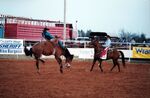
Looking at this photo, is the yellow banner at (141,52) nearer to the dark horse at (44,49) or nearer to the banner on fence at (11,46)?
the banner on fence at (11,46)

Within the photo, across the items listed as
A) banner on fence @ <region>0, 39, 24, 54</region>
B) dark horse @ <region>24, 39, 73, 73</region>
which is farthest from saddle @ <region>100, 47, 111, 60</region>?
banner on fence @ <region>0, 39, 24, 54</region>

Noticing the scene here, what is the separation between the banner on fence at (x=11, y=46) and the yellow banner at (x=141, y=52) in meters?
8.55

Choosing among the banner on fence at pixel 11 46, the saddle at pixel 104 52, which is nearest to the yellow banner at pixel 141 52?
the banner on fence at pixel 11 46

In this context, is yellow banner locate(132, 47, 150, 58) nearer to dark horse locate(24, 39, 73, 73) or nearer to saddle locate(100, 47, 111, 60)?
saddle locate(100, 47, 111, 60)

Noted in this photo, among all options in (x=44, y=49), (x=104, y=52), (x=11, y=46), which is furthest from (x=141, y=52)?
(x=44, y=49)

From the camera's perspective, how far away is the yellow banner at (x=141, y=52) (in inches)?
1062

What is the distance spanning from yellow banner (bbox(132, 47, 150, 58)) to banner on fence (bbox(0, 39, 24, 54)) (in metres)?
8.55

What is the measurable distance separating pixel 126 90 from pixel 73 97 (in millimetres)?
2298

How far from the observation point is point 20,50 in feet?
83.3

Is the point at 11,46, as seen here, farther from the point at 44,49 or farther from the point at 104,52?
the point at 44,49

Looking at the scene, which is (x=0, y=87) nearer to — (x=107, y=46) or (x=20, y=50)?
(x=107, y=46)

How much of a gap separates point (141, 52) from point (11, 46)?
9712mm

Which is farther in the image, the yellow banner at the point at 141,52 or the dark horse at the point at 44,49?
the yellow banner at the point at 141,52

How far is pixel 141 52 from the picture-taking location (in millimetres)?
27141
